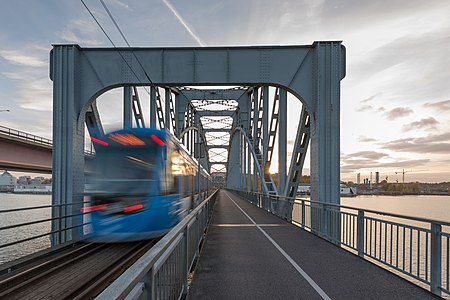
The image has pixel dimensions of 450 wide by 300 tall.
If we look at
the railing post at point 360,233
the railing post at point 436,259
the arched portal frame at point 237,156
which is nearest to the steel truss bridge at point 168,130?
the railing post at point 360,233

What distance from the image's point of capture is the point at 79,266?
31.6 ft

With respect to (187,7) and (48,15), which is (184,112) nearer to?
(187,7)

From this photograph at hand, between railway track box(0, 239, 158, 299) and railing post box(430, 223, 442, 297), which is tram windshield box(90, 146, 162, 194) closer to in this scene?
railway track box(0, 239, 158, 299)

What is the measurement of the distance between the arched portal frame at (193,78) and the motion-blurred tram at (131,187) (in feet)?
8.74

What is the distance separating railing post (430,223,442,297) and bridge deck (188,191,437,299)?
17cm

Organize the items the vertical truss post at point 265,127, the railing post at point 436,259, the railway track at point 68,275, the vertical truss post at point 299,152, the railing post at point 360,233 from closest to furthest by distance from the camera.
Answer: the railing post at point 436,259 < the railway track at point 68,275 < the railing post at point 360,233 < the vertical truss post at point 299,152 < the vertical truss post at point 265,127

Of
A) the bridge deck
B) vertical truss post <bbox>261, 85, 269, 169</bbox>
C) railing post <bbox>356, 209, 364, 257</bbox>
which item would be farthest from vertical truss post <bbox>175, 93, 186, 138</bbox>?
railing post <bbox>356, 209, 364, 257</bbox>

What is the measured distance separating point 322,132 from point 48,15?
30.0 ft

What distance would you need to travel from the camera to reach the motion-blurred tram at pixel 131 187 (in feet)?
36.6

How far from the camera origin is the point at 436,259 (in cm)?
604

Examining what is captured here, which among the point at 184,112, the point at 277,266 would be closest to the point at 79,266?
the point at 277,266

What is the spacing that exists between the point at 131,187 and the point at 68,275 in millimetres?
3357

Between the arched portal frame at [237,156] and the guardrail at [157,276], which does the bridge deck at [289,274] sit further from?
the arched portal frame at [237,156]

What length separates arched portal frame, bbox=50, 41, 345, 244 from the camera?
14141mm
